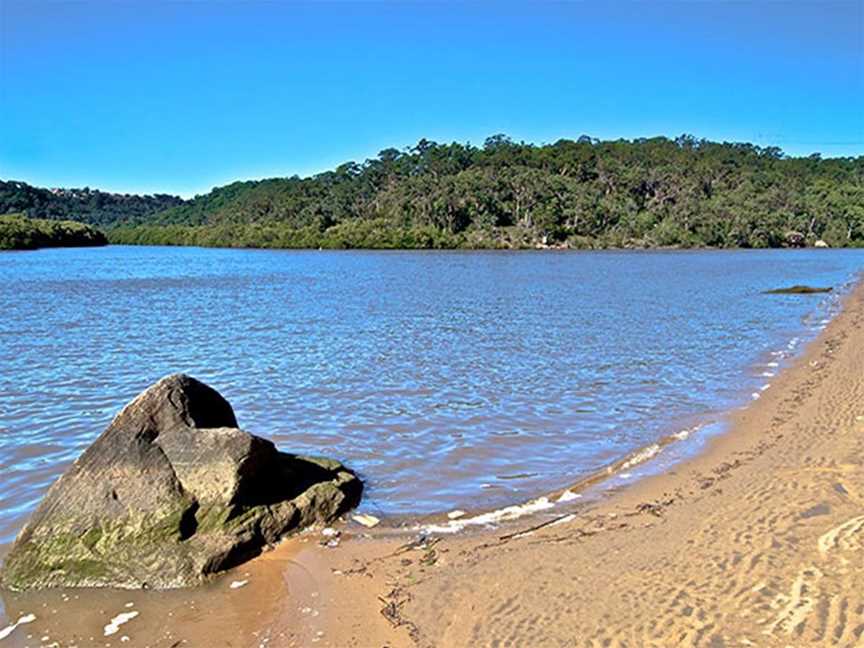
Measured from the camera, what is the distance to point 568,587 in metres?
5.64

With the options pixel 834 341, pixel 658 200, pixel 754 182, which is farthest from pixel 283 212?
pixel 834 341

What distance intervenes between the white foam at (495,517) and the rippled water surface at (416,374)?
0.28 meters

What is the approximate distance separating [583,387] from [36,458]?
9.54 metres

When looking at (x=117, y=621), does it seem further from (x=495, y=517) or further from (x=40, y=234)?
(x=40, y=234)

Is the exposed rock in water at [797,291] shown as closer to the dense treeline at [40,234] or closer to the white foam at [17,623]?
the white foam at [17,623]

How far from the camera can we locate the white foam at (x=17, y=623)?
536cm

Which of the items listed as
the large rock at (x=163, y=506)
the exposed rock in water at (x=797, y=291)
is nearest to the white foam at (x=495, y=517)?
the large rock at (x=163, y=506)

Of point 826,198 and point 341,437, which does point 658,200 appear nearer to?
point 826,198

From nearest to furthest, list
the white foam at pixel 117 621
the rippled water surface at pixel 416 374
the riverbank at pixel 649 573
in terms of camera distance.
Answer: the riverbank at pixel 649 573 < the white foam at pixel 117 621 < the rippled water surface at pixel 416 374

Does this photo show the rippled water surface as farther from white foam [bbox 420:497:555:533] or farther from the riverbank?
the riverbank

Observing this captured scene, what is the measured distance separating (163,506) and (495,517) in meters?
3.31

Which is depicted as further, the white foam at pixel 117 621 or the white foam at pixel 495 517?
the white foam at pixel 495 517

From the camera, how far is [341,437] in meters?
10.6

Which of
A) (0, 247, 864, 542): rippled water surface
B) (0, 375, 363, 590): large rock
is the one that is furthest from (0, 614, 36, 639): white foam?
(0, 247, 864, 542): rippled water surface
